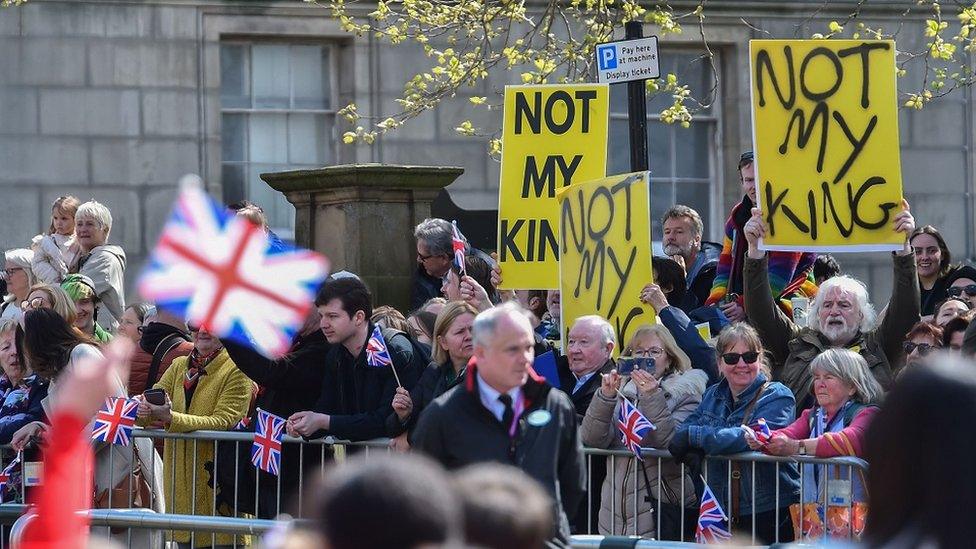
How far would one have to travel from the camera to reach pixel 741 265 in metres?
9.11

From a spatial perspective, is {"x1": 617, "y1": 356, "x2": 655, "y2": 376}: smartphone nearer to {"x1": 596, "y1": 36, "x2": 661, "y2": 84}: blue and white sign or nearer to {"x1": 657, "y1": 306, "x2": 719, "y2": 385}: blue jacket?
{"x1": 657, "y1": 306, "x2": 719, "y2": 385}: blue jacket

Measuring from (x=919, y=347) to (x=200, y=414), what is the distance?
11.1 ft

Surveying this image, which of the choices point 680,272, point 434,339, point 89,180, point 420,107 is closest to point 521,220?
point 680,272

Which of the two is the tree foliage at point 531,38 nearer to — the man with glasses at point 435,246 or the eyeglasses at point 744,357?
the man with glasses at point 435,246

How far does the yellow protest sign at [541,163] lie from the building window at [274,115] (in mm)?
7830

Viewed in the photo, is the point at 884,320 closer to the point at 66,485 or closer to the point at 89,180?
the point at 66,485

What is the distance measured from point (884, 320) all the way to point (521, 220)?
2.31 m

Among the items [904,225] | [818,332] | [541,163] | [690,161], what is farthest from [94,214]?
[690,161]

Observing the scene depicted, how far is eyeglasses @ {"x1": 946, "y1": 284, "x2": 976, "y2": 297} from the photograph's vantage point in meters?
9.02

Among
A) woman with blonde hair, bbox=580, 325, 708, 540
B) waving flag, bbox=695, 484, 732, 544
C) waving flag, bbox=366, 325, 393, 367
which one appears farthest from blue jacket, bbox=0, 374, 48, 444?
waving flag, bbox=695, 484, 732, 544

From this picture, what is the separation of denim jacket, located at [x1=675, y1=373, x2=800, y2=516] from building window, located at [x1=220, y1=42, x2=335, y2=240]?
33.5ft

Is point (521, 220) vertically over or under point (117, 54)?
under

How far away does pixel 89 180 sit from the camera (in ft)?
54.2

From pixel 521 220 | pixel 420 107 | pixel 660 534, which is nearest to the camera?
pixel 660 534
